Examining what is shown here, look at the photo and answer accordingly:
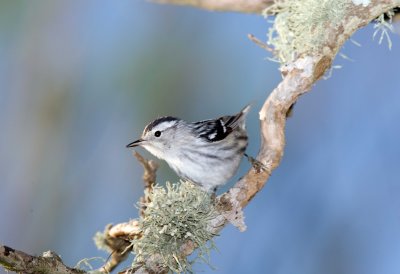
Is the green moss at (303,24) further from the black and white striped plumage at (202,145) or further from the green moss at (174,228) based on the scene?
the green moss at (174,228)

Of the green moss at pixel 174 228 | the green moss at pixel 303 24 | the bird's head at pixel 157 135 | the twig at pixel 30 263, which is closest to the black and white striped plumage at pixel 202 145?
the bird's head at pixel 157 135

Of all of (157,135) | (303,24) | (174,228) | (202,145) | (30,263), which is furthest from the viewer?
(157,135)

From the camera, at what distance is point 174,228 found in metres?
3.30

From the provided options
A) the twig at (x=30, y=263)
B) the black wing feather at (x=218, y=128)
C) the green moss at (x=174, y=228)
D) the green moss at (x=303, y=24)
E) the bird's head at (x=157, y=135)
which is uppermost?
the green moss at (x=303, y=24)

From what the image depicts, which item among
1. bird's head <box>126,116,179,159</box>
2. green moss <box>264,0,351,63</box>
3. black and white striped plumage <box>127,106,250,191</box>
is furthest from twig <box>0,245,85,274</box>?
green moss <box>264,0,351,63</box>

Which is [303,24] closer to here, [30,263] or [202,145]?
[202,145]

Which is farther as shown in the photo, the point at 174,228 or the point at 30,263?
the point at 174,228

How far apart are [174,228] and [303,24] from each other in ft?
4.40

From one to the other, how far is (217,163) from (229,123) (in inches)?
13.2

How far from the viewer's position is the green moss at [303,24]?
357cm

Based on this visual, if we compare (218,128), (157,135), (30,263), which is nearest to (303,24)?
(218,128)

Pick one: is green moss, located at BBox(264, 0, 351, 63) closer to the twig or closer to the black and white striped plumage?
the black and white striped plumage

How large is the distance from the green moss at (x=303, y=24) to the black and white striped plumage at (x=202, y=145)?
0.53m

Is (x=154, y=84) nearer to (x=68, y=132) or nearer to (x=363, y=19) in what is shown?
(x=68, y=132)
